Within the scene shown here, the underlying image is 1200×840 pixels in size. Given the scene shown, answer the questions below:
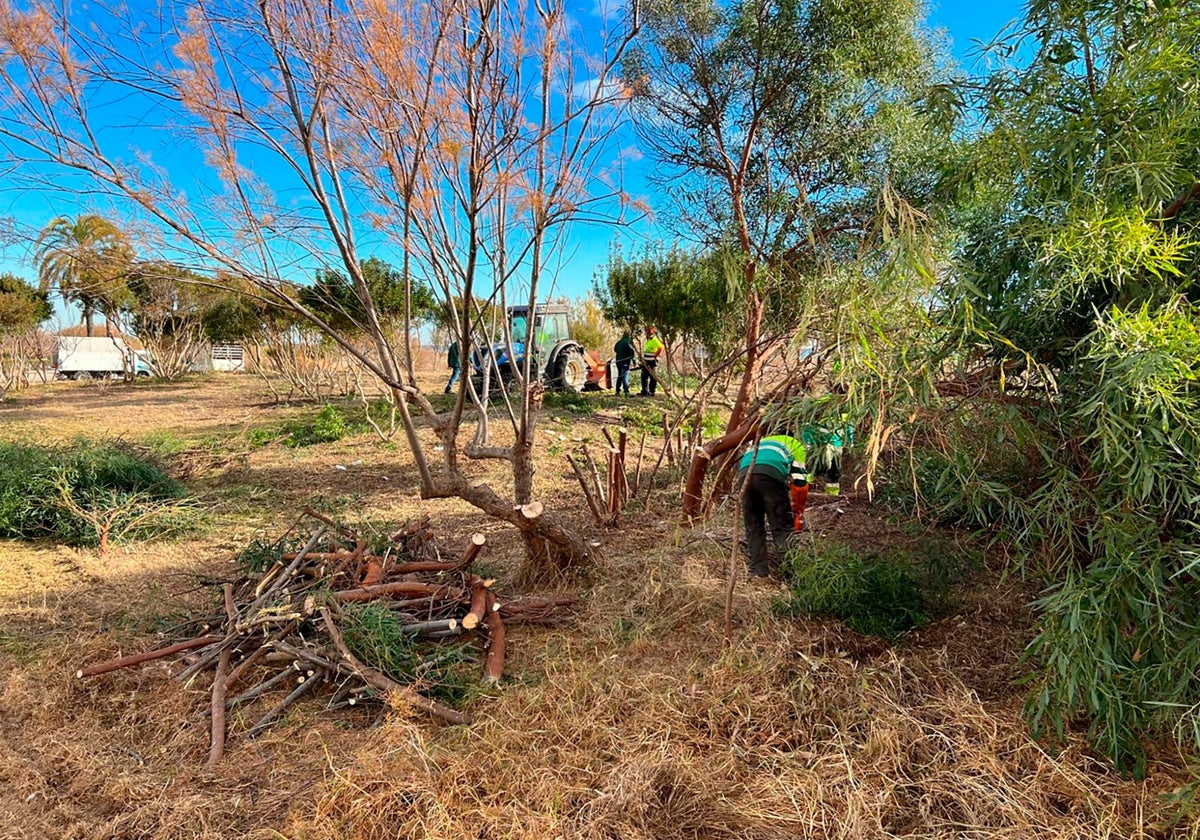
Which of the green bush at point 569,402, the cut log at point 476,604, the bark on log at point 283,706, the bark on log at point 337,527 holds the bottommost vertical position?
the bark on log at point 283,706

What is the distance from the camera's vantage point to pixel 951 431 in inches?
87.4

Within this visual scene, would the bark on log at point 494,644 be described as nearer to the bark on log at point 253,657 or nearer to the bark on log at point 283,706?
the bark on log at point 283,706

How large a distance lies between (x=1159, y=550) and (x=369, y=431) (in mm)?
8951

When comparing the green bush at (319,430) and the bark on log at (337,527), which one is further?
the green bush at (319,430)

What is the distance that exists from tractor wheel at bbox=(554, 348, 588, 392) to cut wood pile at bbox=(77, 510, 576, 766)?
955 cm

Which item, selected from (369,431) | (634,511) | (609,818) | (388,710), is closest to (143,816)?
(388,710)

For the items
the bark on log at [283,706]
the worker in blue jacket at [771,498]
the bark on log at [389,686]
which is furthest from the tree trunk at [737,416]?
the bark on log at [283,706]

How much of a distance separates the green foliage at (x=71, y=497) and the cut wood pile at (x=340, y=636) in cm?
227

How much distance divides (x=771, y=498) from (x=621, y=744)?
7.13 ft

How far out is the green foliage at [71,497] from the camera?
5164mm

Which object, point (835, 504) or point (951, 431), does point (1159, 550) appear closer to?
point (951, 431)

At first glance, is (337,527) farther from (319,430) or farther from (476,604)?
(319,430)

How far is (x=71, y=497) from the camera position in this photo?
524 centimetres

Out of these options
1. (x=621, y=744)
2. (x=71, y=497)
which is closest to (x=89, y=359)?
(x=71, y=497)
